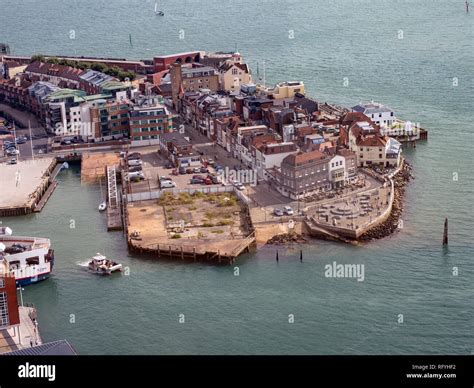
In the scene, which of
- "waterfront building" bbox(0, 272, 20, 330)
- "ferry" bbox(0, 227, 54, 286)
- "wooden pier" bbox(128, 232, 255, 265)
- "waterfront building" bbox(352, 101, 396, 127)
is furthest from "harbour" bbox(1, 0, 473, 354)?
"waterfront building" bbox(352, 101, 396, 127)

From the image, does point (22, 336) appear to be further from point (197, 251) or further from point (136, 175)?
point (136, 175)

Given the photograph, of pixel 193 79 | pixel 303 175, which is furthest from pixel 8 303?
pixel 193 79

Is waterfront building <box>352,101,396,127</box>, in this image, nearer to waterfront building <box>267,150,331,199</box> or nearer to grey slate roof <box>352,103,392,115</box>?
grey slate roof <box>352,103,392,115</box>

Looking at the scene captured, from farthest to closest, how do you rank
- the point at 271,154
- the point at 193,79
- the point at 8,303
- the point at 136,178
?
the point at 193,79, the point at 136,178, the point at 271,154, the point at 8,303

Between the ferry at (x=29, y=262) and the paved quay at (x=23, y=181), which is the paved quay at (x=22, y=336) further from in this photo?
the paved quay at (x=23, y=181)

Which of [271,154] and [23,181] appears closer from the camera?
[271,154]
